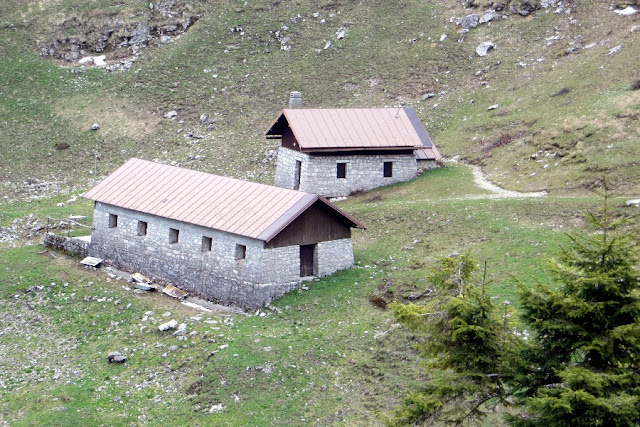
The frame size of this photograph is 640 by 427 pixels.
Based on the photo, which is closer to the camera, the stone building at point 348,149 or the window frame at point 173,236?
the window frame at point 173,236

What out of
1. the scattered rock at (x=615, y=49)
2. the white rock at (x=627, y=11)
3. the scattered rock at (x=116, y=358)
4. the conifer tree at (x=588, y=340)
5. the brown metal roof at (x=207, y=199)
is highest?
the white rock at (x=627, y=11)

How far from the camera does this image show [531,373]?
64.2 ft

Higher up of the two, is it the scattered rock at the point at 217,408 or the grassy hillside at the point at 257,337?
the grassy hillside at the point at 257,337

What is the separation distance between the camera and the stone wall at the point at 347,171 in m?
49.2

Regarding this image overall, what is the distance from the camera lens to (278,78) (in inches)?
2648

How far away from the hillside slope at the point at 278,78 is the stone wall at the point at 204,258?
50.0ft

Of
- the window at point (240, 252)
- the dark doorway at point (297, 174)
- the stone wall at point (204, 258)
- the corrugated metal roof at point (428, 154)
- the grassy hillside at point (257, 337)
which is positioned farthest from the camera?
the corrugated metal roof at point (428, 154)

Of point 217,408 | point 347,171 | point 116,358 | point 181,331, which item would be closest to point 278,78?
point 347,171

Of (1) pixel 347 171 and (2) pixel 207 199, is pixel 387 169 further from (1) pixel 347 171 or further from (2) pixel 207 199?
(2) pixel 207 199

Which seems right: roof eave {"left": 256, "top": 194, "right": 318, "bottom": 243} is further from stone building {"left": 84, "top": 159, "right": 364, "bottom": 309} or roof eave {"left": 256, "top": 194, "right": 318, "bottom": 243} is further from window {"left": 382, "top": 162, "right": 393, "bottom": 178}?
window {"left": 382, "top": 162, "right": 393, "bottom": 178}

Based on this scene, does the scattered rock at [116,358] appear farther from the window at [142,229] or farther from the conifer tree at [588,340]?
the conifer tree at [588,340]

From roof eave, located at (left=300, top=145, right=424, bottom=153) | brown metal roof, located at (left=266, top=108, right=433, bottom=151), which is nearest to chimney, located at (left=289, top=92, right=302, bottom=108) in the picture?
brown metal roof, located at (left=266, top=108, right=433, bottom=151)

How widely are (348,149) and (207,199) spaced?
40.9ft

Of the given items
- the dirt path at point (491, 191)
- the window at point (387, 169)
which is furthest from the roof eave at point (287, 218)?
the window at point (387, 169)
